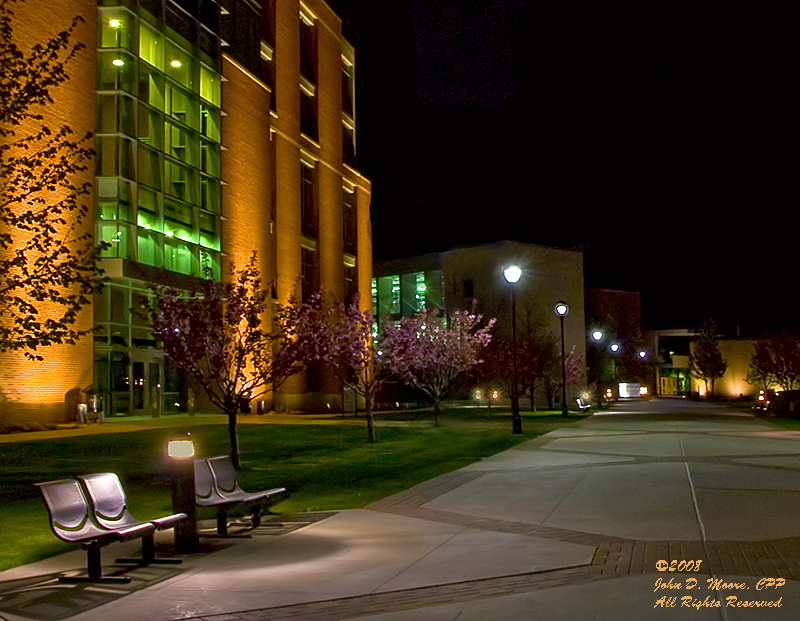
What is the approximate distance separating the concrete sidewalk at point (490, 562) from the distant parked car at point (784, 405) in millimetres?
27407

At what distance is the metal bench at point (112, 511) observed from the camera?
857cm

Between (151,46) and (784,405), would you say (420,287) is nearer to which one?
(784,405)

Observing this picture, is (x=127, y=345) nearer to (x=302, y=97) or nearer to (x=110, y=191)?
(x=110, y=191)

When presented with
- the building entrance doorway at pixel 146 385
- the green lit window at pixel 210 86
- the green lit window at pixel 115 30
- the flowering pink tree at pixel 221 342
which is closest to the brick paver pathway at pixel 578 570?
the flowering pink tree at pixel 221 342

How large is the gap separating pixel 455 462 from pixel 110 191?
21233 millimetres

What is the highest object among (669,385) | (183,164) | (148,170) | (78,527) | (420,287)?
(183,164)

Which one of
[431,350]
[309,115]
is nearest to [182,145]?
[431,350]

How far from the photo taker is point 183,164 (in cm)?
3975

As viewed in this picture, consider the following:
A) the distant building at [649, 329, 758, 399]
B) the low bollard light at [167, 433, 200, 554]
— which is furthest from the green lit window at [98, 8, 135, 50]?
the distant building at [649, 329, 758, 399]

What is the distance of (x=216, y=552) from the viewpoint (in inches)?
370

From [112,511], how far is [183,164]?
32.8 meters

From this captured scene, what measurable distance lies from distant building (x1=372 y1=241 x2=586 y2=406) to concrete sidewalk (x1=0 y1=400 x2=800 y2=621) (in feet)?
202

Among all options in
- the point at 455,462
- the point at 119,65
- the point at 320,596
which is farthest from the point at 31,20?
the point at 320,596

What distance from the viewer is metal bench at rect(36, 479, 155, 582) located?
7.95m
